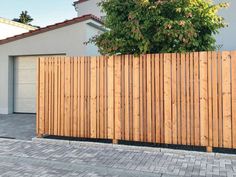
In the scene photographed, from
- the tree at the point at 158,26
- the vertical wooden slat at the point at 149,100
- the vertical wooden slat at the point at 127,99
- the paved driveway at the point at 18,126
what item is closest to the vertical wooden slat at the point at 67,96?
the tree at the point at 158,26

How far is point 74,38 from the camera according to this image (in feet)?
38.4

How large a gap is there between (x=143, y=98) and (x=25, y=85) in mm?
7913

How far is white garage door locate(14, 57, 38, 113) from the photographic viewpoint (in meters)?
13.1

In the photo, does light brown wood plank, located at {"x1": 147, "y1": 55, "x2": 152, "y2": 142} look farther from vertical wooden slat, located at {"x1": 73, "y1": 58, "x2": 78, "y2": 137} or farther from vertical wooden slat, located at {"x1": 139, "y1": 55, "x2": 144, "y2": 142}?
vertical wooden slat, located at {"x1": 73, "y1": 58, "x2": 78, "y2": 137}

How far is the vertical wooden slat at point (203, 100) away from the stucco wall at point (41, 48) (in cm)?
592

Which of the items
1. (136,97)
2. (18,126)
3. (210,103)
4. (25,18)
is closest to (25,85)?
(18,126)

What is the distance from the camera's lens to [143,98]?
272 inches

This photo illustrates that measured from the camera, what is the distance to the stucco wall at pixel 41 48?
11633 mm

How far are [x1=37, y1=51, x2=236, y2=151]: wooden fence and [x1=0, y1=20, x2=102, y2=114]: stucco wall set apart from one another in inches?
156

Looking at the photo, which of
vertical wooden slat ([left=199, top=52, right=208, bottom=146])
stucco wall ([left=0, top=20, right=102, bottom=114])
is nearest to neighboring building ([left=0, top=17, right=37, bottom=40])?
stucco wall ([left=0, top=20, right=102, bottom=114])

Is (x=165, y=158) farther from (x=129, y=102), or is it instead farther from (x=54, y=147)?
(x=54, y=147)

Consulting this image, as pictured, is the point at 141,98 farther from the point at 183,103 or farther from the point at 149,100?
the point at 183,103

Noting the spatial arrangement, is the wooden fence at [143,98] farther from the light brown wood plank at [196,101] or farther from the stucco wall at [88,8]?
the stucco wall at [88,8]

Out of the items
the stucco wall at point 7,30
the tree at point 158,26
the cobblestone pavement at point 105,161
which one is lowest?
the cobblestone pavement at point 105,161
